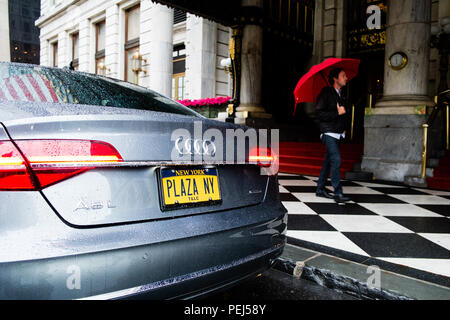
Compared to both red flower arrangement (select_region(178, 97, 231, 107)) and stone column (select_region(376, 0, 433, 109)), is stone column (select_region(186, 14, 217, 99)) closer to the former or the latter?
red flower arrangement (select_region(178, 97, 231, 107))

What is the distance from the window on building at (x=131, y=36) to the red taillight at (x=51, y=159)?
19.2m

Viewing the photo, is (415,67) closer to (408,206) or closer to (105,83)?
(408,206)

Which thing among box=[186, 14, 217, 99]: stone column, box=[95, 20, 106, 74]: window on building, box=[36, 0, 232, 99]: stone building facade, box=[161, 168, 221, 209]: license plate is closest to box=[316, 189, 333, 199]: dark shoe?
box=[161, 168, 221, 209]: license plate

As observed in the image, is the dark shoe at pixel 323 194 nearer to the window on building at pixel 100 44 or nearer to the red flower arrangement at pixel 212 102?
the red flower arrangement at pixel 212 102

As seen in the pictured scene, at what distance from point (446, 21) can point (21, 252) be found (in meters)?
9.30

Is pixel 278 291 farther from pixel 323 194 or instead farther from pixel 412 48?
pixel 412 48

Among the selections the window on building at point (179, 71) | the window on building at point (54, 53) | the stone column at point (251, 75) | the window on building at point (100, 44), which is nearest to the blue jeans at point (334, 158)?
Result: the stone column at point (251, 75)

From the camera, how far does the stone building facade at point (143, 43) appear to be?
1381 centimetres

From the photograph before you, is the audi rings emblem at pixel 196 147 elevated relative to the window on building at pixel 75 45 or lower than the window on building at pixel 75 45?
lower

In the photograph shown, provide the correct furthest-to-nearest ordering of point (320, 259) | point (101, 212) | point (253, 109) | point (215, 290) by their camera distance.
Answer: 1. point (253, 109)
2. point (320, 259)
3. point (215, 290)
4. point (101, 212)

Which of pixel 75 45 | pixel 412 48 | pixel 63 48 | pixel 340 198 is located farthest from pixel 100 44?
pixel 340 198

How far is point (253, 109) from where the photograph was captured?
9.02 metres

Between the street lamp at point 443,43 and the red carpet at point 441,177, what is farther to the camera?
the street lamp at point 443,43
